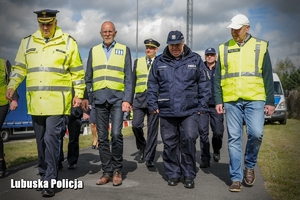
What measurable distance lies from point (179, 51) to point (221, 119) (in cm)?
245

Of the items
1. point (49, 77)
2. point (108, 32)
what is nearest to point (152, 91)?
point (108, 32)

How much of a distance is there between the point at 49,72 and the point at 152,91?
1671mm

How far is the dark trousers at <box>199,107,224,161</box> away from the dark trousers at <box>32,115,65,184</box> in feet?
10.0

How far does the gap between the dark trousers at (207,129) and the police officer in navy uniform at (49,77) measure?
2.97 m

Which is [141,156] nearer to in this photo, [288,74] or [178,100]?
[178,100]

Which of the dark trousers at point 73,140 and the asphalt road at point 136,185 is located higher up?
the dark trousers at point 73,140

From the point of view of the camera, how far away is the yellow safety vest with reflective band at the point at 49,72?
5.39 metres

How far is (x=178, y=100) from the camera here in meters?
5.91

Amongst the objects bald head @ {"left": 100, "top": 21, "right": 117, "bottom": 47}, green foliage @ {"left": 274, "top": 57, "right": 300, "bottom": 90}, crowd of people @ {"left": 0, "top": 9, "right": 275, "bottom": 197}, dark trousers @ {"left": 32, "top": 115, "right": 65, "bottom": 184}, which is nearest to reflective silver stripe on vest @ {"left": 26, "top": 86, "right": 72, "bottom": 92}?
crowd of people @ {"left": 0, "top": 9, "right": 275, "bottom": 197}

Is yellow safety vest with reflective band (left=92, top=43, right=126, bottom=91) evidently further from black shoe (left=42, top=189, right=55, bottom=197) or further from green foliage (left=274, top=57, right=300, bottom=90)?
green foliage (left=274, top=57, right=300, bottom=90)

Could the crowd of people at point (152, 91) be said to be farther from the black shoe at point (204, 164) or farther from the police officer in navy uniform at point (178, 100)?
the black shoe at point (204, 164)

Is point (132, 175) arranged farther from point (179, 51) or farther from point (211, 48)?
point (211, 48)

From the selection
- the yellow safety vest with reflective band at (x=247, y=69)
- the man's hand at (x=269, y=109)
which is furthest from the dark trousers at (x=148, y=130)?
the man's hand at (x=269, y=109)

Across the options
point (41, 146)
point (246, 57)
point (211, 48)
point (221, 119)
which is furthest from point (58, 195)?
point (211, 48)
